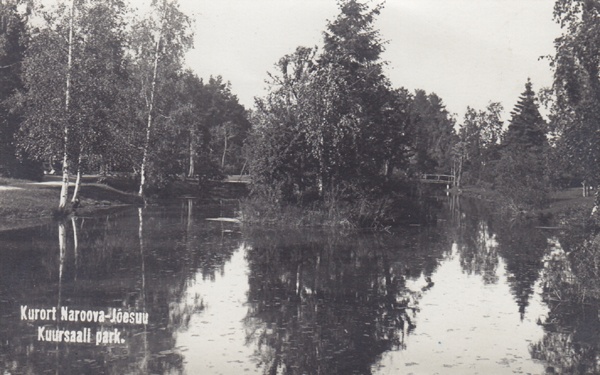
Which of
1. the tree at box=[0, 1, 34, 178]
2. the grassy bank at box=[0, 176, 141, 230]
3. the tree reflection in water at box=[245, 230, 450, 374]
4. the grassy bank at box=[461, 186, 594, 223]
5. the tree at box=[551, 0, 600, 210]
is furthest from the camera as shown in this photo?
the tree at box=[0, 1, 34, 178]

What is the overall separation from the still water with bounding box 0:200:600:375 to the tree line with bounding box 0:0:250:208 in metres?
8.97

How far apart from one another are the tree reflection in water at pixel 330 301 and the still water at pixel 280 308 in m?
0.05

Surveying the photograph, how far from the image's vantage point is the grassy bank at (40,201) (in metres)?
30.3

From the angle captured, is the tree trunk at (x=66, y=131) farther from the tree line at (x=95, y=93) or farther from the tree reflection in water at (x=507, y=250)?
Answer: the tree reflection in water at (x=507, y=250)

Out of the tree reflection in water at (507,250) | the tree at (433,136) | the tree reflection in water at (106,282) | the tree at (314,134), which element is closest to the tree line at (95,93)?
Result: the tree reflection in water at (106,282)

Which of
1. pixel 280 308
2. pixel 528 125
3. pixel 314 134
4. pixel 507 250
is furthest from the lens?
pixel 528 125

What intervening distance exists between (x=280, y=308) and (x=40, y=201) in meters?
24.6

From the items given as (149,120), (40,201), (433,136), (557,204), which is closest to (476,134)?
(433,136)

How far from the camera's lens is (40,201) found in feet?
113

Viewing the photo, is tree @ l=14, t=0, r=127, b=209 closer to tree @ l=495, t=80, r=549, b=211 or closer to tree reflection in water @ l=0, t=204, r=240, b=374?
tree reflection in water @ l=0, t=204, r=240, b=374

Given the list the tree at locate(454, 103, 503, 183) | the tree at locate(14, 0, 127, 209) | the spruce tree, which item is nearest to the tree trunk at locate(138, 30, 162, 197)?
the tree at locate(14, 0, 127, 209)

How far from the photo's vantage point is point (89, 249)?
2155 cm

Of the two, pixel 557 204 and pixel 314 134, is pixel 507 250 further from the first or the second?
pixel 557 204

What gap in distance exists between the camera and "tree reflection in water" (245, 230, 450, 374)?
33.8 ft
